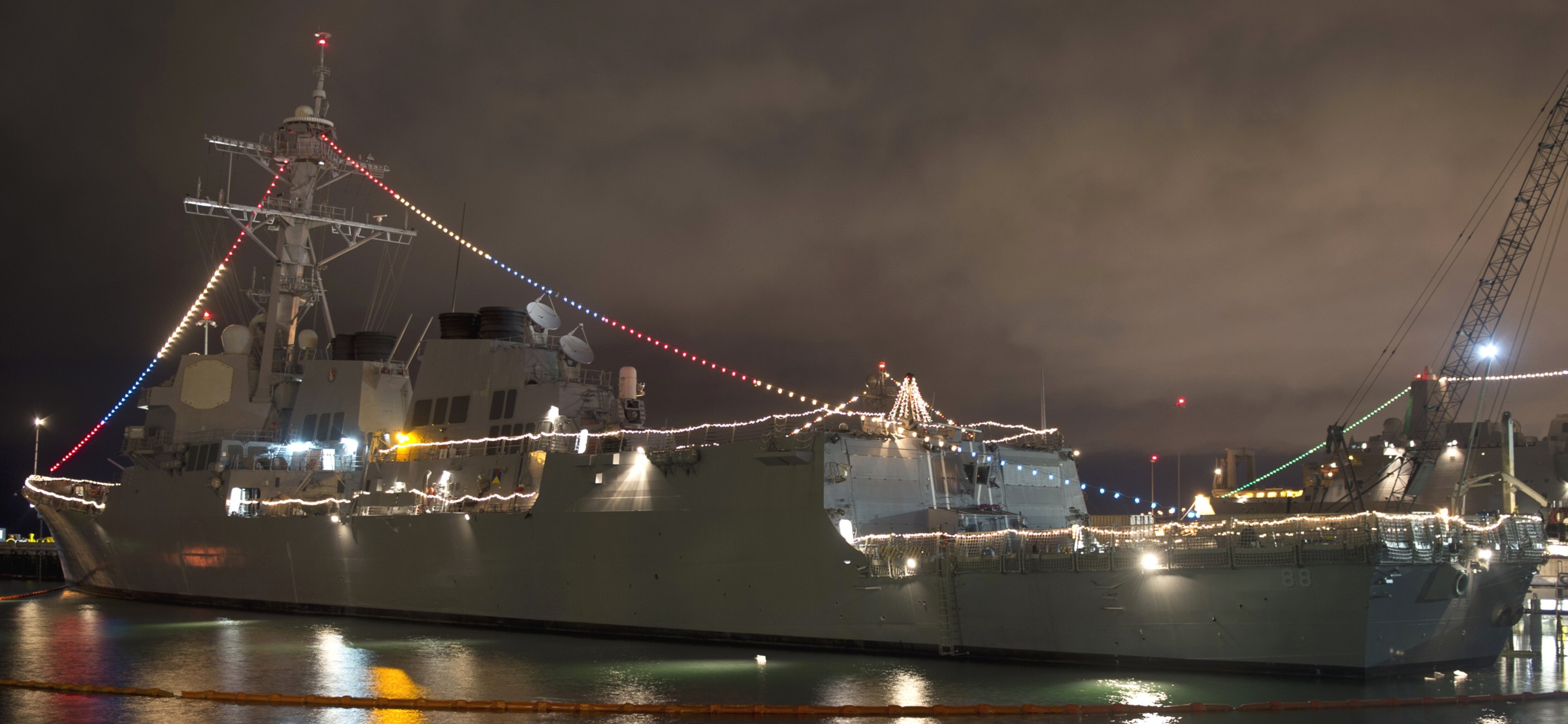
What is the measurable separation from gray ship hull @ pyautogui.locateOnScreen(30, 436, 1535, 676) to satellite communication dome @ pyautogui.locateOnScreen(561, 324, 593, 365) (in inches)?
160

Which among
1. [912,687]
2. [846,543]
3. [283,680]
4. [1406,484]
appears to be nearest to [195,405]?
[283,680]

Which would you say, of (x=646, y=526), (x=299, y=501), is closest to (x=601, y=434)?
(x=646, y=526)

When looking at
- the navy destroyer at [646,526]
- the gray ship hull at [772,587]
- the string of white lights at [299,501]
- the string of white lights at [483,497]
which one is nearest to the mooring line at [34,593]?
the navy destroyer at [646,526]

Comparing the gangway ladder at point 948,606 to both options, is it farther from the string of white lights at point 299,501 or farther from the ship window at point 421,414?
the string of white lights at point 299,501

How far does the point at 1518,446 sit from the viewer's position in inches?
1537

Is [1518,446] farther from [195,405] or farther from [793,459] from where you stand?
[195,405]

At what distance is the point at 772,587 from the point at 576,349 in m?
9.66

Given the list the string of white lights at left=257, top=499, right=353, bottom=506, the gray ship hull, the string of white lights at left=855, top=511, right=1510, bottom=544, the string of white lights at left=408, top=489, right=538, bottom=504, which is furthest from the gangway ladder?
the string of white lights at left=257, top=499, right=353, bottom=506

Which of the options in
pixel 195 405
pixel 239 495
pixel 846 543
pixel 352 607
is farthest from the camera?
pixel 195 405

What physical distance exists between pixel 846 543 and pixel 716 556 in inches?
120

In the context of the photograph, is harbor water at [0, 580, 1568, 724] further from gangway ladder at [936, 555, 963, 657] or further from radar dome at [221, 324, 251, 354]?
radar dome at [221, 324, 251, 354]

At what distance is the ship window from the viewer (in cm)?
3008

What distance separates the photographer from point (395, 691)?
17.3 m

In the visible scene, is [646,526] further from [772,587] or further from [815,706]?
[815,706]
